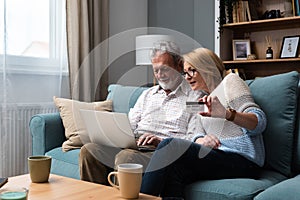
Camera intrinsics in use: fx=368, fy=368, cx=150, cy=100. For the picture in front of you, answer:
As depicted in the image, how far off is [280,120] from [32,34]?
2.17 m

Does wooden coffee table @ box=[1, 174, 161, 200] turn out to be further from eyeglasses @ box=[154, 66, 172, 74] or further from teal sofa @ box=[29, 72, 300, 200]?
eyeglasses @ box=[154, 66, 172, 74]

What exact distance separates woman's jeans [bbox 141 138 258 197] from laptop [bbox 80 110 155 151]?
0.78 feet

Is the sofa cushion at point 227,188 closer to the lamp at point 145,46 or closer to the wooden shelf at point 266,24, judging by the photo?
the lamp at point 145,46

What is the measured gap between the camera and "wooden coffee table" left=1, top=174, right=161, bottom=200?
3.89ft

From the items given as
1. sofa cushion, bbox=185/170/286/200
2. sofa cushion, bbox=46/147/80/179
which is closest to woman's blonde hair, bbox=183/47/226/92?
sofa cushion, bbox=185/170/286/200

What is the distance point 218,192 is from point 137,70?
108 inches

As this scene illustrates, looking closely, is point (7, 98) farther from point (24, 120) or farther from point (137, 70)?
point (137, 70)

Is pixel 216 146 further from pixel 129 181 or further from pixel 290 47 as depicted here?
pixel 290 47

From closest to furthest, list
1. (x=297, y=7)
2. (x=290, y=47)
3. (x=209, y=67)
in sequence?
(x=209, y=67), (x=297, y=7), (x=290, y=47)

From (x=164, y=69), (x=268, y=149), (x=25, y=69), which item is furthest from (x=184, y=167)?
(x=25, y=69)

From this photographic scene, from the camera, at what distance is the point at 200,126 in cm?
194

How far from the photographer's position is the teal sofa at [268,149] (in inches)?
56.9

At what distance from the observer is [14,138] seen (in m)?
2.85

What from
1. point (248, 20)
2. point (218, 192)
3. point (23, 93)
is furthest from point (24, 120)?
point (248, 20)
